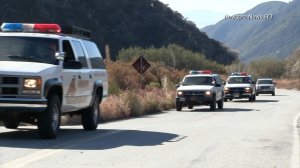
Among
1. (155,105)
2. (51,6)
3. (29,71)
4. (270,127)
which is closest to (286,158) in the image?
(29,71)

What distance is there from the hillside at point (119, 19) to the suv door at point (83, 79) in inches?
1805

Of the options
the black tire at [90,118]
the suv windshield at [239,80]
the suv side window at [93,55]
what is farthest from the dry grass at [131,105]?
the suv windshield at [239,80]

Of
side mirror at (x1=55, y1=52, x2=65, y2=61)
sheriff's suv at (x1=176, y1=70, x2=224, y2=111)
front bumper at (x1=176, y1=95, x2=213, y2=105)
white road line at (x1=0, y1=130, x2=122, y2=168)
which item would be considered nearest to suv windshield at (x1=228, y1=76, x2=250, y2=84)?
sheriff's suv at (x1=176, y1=70, x2=224, y2=111)

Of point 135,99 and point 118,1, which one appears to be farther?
point 118,1

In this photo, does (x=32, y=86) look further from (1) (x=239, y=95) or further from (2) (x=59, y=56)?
(1) (x=239, y=95)

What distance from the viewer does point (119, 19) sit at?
77.2m

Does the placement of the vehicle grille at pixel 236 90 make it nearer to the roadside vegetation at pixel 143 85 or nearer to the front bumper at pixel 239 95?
the front bumper at pixel 239 95

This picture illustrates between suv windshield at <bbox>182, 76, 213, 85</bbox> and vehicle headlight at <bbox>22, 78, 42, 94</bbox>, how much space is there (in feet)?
59.9

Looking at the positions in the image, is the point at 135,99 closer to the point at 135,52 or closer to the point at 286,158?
the point at 286,158

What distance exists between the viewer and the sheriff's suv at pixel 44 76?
13.2m

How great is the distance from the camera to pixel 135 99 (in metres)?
26.3

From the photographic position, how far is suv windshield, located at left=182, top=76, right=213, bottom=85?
31.0m

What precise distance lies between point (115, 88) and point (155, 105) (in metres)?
2.22

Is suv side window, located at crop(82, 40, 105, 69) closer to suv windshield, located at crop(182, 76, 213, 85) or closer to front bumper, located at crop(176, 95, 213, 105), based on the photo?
front bumper, located at crop(176, 95, 213, 105)
